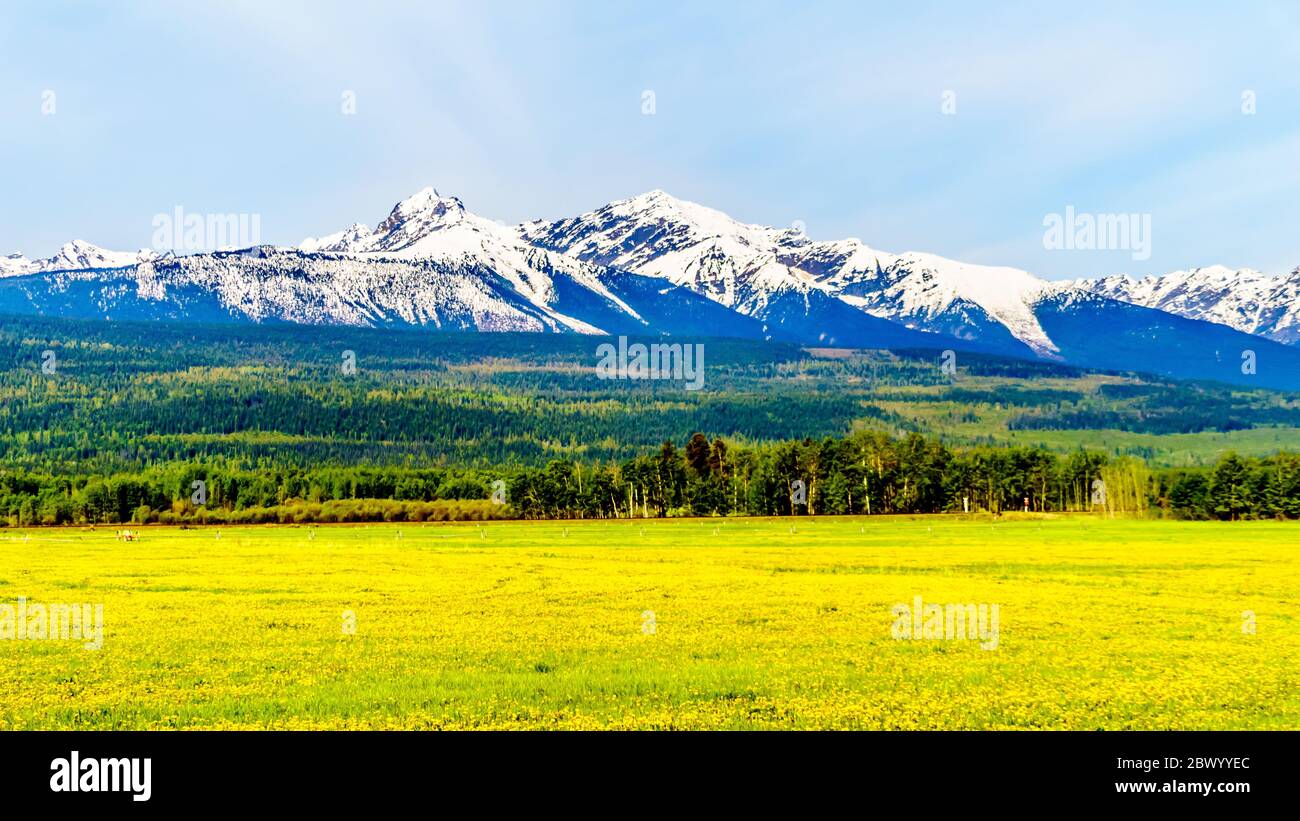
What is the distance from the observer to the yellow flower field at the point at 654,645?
23.8 metres

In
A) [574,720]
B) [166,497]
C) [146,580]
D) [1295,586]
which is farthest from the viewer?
[166,497]

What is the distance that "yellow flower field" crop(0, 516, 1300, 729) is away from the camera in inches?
936

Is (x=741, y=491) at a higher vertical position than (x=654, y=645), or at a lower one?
lower

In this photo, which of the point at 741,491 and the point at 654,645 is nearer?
the point at 654,645

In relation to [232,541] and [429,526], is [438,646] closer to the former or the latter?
[232,541]

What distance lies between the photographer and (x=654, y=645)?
3331 cm

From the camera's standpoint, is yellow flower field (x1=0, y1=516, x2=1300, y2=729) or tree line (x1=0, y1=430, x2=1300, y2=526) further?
tree line (x1=0, y1=430, x2=1300, y2=526)

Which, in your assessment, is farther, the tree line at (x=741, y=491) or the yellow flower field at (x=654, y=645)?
the tree line at (x=741, y=491)
